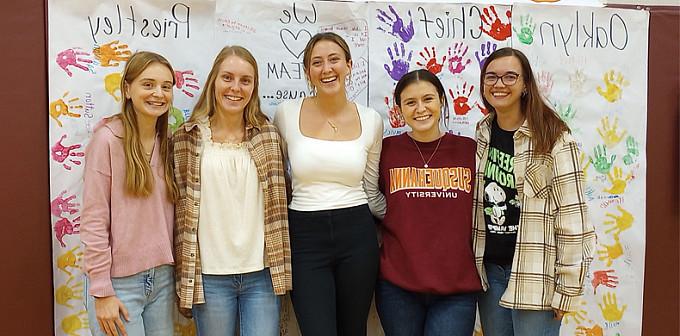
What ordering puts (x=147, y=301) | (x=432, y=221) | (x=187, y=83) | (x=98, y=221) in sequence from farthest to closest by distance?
(x=187, y=83)
(x=432, y=221)
(x=147, y=301)
(x=98, y=221)

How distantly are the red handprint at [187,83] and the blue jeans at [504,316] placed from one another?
55.9 inches

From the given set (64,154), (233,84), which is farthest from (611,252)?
(64,154)

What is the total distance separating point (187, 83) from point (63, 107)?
51 centimetres

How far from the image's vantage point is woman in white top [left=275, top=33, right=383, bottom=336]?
2018 mm

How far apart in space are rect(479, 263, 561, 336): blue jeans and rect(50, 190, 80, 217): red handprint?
1678 millimetres

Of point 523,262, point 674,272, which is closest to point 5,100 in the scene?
point 523,262

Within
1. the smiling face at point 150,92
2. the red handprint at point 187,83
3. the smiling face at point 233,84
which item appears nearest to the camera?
the smiling face at point 150,92

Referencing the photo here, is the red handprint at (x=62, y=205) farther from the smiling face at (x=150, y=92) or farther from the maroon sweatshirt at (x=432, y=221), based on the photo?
the maroon sweatshirt at (x=432, y=221)

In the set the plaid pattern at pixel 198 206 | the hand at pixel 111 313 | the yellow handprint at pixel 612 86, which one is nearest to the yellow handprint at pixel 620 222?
the yellow handprint at pixel 612 86

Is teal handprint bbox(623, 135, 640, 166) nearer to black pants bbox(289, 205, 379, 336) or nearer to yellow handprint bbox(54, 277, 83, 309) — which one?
black pants bbox(289, 205, 379, 336)

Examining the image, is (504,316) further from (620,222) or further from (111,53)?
(111,53)

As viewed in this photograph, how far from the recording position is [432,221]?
2.01 m

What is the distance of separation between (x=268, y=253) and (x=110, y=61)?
111 centimetres

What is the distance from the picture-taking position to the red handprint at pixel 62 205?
2.35 metres
